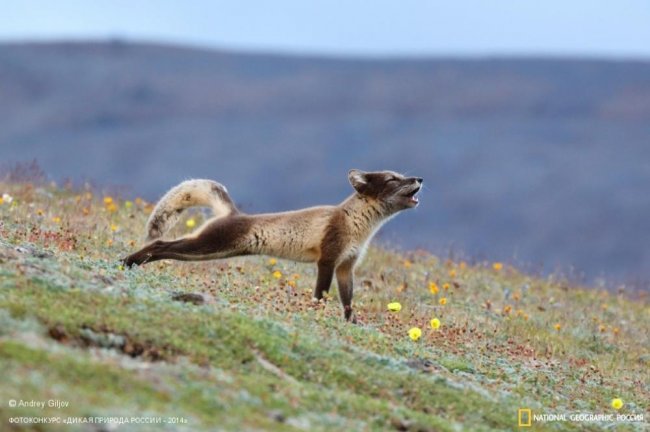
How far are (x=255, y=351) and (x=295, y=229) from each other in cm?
346

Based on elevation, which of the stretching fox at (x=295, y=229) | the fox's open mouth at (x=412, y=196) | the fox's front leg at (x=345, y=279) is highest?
the fox's open mouth at (x=412, y=196)

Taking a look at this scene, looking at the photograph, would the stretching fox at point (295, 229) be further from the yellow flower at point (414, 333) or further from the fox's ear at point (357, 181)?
the yellow flower at point (414, 333)

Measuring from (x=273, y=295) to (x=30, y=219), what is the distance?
393cm

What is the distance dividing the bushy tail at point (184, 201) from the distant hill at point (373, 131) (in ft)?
172

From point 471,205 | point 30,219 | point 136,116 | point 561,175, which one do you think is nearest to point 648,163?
point 561,175

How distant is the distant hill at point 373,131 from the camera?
74.6m

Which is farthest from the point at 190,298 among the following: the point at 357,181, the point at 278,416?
the point at 357,181

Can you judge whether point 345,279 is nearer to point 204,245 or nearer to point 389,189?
point 389,189

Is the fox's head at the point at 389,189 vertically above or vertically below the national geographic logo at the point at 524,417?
above

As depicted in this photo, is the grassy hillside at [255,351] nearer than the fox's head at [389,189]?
Yes

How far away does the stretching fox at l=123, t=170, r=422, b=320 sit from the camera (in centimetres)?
1198

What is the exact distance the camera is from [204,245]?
1195cm

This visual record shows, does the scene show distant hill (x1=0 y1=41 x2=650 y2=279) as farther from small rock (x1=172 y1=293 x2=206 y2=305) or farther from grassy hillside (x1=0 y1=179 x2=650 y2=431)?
small rock (x1=172 y1=293 x2=206 y2=305)

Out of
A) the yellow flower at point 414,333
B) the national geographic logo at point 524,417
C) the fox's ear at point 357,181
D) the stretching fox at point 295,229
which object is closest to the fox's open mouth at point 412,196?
the stretching fox at point 295,229
